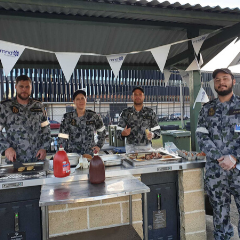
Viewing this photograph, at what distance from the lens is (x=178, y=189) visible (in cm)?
269

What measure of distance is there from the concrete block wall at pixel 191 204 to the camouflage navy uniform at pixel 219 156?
0.56 feet

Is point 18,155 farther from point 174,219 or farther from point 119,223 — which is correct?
point 174,219

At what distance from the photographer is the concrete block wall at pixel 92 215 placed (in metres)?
2.19

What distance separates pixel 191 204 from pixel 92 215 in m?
1.20

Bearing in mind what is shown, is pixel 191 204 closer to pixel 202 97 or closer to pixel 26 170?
pixel 202 97

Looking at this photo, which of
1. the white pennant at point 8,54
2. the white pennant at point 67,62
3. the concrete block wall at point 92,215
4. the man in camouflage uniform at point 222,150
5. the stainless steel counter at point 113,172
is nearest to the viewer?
the stainless steel counter at point 113,172

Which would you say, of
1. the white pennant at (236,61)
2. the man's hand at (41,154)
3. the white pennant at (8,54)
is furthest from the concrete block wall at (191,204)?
→ the white pennant at (8,54)

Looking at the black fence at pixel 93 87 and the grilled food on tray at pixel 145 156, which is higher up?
the black fence at pixel 93 87

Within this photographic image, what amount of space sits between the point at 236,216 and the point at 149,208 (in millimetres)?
2035

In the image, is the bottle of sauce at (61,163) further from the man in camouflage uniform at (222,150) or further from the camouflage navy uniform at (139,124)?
the camouflage navy uniform at (139,124)

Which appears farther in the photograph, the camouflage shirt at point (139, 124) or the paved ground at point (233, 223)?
the camouflage shirt at point (139, 124)

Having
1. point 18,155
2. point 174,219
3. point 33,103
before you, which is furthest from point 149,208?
A: point 33,103

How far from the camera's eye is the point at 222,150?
2.44 metres

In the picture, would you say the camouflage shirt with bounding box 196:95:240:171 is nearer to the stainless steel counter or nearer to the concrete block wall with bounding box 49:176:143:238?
the stainless steel counter
